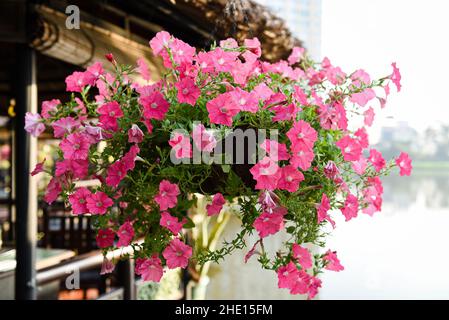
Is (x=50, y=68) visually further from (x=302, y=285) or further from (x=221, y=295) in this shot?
(x=302, y=285)

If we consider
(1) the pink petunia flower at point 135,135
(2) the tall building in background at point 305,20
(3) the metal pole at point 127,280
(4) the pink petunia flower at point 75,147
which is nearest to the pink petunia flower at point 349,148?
(1) the pink petunia flower at point 135,135

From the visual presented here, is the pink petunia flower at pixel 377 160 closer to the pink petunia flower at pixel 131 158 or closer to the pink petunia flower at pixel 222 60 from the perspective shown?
the pink petunia flower at pixel 222 60

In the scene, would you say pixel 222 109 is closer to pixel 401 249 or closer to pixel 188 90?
pixel 188 90

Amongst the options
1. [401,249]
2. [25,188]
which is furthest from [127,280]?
[401,249]

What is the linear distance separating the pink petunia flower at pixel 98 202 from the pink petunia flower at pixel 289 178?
1.08 ft

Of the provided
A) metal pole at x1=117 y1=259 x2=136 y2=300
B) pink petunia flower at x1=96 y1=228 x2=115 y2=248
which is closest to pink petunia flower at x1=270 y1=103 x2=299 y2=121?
pink petunia flower at x1=96 y1=228 x2=115 y2=248

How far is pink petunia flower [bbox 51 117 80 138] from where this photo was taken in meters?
1.00

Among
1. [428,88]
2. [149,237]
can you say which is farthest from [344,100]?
[428,88]

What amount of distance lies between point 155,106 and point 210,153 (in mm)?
132

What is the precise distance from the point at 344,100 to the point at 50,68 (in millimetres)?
3345

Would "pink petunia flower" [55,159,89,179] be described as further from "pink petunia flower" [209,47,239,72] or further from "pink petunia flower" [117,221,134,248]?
"pink petunia flower" [209,47,239,72]

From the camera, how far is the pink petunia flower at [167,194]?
91 centimetres

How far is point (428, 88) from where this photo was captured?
2.71 meters

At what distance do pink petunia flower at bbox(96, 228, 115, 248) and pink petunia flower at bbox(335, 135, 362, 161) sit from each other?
51 cm
